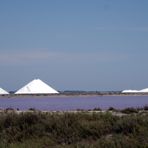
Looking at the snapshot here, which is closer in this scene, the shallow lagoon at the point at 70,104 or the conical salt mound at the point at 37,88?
the shallow lagoon at the point at 70,104

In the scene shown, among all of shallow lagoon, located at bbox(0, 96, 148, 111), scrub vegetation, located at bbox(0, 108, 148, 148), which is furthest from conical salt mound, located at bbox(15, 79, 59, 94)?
scrub vegetation, located at bbox(0, 108, 148, 148)

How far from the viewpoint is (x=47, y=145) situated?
1677 centimetres

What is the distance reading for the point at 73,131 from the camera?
17703mm

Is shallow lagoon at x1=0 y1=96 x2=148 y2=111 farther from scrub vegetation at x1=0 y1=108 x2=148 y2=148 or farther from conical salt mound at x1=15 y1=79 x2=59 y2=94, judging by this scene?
conical salt mound at x1=15 y1=79 x2=59 y2=94

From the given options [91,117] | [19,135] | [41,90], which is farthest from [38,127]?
[41,90]

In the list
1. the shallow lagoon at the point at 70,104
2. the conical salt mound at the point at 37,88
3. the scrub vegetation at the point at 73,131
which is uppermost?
the conical salt mound at the point at 37,88

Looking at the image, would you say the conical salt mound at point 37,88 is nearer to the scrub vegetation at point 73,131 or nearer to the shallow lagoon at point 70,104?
the shallow lagoon at point 70,104

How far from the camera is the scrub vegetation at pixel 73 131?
15.8 meters

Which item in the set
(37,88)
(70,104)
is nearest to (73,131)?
(70,104)

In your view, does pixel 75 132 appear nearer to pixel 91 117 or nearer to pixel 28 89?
pixel 91 117

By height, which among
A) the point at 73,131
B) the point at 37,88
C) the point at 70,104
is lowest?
the point at 73,131

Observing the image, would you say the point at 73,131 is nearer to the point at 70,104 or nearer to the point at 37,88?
the point at 70,104

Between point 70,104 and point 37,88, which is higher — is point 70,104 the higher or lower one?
the lower one

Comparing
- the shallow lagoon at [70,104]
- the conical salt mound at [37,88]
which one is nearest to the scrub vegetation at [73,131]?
the shallow lagoon at [70,104]
